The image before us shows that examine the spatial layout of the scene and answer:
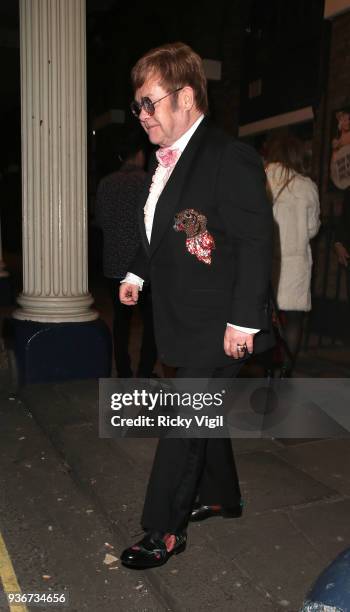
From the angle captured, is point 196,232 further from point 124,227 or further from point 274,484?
point 124,227

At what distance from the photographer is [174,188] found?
93.4 inches

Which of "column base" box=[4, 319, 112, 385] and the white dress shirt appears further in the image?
"column base" box=[4, 319, 112, 385]

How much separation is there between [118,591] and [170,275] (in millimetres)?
1285

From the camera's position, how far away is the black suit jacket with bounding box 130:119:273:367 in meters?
2.29

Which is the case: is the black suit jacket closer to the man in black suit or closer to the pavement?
the man in black suit

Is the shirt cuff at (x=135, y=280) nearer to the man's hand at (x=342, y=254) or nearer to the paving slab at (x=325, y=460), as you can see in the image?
the paving slab at (x=325, y=460)

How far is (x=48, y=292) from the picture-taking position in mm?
5066

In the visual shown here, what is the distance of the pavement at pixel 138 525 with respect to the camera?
7.96 ft

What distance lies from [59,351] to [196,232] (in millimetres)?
2876

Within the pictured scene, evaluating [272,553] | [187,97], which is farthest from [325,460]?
[187,97]

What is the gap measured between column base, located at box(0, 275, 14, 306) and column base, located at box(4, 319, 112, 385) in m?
4.53

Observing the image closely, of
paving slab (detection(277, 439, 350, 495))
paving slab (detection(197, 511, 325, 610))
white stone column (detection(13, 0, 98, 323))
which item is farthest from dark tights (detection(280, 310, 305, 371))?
paving slab (detection(197, 511, 325, 610))

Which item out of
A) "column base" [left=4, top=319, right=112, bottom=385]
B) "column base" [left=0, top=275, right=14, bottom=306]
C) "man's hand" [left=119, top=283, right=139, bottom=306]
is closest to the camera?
"man's hand" [left=119, top=283, right=139, bottom=306]

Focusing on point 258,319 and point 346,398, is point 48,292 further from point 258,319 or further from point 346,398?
point 258,319
